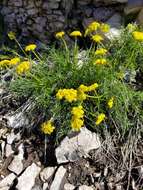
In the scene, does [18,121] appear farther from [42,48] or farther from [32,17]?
[32,17]

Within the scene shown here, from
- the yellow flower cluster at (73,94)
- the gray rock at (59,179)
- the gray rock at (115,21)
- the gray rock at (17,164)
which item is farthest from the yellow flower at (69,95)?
the gray rock at (115,21)

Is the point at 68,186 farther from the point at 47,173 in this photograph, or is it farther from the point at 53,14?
the point at 53,14

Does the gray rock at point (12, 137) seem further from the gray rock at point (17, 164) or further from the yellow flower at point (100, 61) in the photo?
the yellow flower at point (100, 61)

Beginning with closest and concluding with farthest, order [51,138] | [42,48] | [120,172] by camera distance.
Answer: [120,172]
[51,138]
[42,48]

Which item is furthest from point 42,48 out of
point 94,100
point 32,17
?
point 94,100

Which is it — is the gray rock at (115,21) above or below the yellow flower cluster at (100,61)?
above

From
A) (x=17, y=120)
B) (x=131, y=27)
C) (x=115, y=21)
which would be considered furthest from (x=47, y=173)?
(x=115, y=21)

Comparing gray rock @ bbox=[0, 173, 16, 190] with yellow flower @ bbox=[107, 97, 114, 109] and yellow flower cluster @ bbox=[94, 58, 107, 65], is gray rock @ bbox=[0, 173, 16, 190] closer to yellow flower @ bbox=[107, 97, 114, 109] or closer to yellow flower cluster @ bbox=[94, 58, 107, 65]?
yellow flower @ bbox=[107, 97, 114, 109]

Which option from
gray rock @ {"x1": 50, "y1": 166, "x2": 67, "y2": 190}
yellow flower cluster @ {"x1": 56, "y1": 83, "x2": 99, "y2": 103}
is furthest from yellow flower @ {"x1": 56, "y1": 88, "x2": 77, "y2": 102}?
gray rock @ {"x1": 50, "y1": 166, "x2": 67, "y2": 190}
